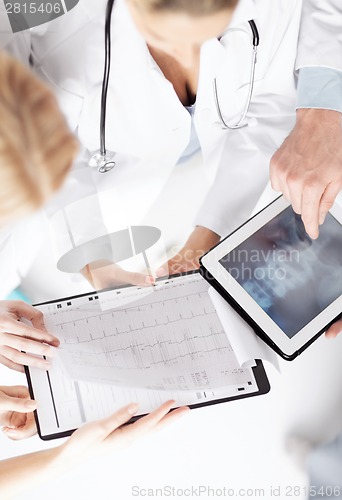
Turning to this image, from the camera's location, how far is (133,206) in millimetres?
851

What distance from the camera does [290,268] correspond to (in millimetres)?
790

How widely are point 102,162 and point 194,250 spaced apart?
27 centimetres

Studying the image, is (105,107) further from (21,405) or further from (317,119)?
(21,405)

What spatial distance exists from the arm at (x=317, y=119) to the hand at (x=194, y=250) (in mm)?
208

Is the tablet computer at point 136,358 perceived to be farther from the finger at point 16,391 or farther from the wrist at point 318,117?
the wrist at point 318,117

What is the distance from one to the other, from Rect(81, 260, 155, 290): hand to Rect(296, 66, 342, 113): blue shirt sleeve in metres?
0.35

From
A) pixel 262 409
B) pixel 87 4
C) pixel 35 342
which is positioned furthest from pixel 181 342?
pixel 87 4

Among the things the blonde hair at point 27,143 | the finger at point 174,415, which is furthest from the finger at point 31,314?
the blonde hair at point 27,143

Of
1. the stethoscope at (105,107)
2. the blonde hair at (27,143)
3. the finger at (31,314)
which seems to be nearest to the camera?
the blonde hair at (27,143)

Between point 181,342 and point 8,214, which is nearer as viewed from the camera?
point 8,214

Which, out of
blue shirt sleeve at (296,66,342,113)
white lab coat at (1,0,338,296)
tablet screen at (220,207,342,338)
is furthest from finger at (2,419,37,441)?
blue shirt sleeve at (296,66,342,113)

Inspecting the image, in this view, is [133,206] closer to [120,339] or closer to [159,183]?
[159,183]

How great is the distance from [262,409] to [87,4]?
2.62 ft

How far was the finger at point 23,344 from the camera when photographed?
75 centimetres
